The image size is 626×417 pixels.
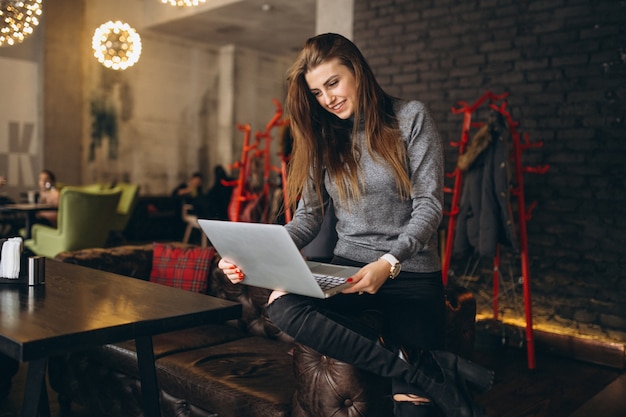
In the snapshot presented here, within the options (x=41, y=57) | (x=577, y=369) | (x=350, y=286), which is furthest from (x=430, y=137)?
(x=41, y=57)

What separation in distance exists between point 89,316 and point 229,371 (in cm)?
72

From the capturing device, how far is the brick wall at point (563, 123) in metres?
3.87

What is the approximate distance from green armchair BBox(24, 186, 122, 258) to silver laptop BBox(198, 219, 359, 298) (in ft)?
13.8

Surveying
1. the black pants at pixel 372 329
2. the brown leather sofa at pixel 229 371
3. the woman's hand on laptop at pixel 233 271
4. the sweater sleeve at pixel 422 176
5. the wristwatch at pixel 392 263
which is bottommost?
the brown leather sofa at pixel 229 371

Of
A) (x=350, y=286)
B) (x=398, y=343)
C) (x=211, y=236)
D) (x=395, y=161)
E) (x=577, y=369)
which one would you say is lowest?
(x=577, y=369)

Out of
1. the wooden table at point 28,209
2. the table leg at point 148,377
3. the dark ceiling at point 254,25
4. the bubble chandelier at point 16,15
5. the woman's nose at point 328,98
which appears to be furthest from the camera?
the dark ceiling at point 254,25

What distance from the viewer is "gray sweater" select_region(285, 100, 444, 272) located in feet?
5.90

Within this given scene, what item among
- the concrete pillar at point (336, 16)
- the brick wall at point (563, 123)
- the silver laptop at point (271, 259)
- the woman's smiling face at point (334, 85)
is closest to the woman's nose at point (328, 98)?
the woman's smiling face at point (334, 85)

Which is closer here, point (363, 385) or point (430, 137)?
point (363, 385)

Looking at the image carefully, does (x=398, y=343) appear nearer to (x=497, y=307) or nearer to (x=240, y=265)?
(x=240, y=265)

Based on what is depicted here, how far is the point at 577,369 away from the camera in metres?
3.62

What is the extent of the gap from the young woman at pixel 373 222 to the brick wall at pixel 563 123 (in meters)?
2.50

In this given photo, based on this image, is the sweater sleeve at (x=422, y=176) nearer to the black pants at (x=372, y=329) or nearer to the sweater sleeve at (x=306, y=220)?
the black pants at (x=372, y=329)

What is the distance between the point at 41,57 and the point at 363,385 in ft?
24.4
